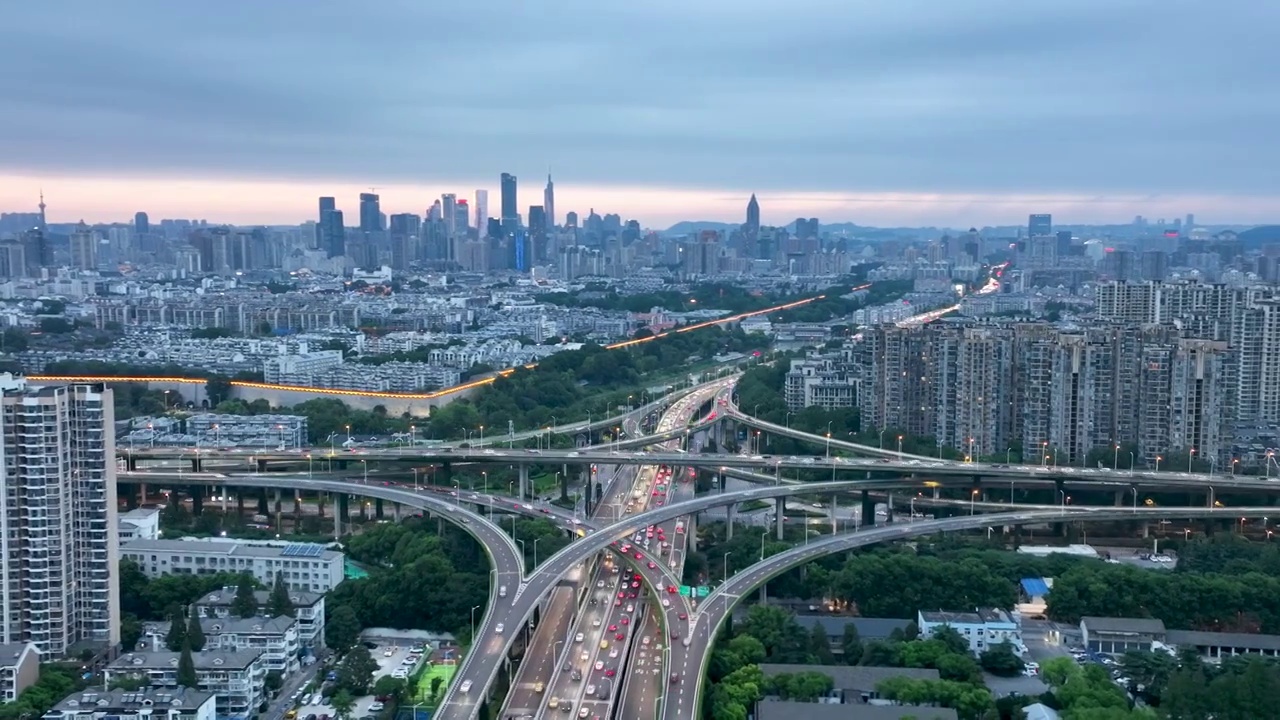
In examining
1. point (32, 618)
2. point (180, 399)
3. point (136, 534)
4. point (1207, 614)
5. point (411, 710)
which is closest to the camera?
point (411, 710)

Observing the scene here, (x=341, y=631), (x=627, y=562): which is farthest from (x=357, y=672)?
(x=627, y=562)

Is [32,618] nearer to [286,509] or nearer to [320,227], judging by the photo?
[286,509]

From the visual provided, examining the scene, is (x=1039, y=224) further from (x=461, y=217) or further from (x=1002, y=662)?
(x=1002, y=662)

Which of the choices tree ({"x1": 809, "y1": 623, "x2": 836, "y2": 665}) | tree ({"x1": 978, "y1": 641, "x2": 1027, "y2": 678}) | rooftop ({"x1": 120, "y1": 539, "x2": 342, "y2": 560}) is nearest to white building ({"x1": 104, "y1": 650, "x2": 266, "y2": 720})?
rooftop ({"x1": 120, "y1": 539, "x2": 342, "y2": 560})

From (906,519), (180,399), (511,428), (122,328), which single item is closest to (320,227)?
(122,328)

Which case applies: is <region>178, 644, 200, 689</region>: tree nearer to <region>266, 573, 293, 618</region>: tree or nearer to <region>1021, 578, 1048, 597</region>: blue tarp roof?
<region>266, 573, 293, 618</region>: tree

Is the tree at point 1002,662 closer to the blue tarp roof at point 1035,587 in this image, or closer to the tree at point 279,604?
the blue tarp roof at point 1035,587

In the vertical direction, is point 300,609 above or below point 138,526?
below
